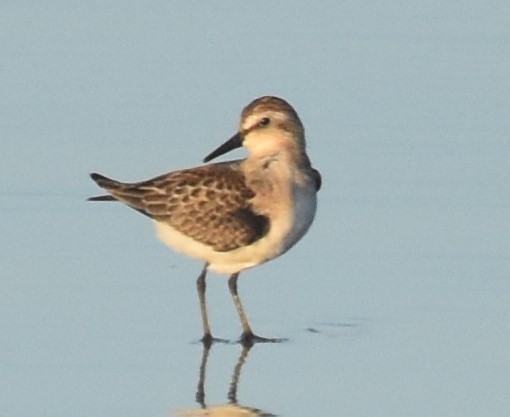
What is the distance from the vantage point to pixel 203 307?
38.4 feet

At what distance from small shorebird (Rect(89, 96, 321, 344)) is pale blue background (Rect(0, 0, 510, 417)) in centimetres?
31

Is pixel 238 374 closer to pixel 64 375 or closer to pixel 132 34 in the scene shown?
pixel 64 375

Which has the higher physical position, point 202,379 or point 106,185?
point 106,185

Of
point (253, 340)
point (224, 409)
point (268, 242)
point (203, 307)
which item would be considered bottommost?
point (224, 409)

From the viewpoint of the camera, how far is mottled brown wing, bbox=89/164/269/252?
1195 centimetres

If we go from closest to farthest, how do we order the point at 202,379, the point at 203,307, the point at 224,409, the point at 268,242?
the point at 224,409 → the point at 202,379 → the point at 203,307 → the point at 268,242

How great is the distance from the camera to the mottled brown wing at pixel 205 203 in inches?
470

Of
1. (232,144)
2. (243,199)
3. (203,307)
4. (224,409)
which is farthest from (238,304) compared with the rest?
(224,409)

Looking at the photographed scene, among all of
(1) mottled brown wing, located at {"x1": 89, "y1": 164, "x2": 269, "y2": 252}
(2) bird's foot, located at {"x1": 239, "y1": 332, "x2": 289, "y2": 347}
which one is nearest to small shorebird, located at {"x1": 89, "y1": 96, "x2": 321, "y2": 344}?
(1) mottled brown wing, located at {"x1": 89, "y1": 164, "x2": 269, "y2": 252}

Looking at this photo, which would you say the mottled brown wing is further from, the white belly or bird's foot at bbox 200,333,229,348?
bird's foot at bbox 200,333,229,348

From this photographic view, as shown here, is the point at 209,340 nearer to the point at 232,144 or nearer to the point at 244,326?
the point at 244,326

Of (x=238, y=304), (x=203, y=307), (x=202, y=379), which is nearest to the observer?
(x=202, y=379)

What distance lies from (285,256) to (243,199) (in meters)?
0.97

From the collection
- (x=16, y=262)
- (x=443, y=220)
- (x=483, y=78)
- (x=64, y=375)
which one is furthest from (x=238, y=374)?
(x=483, y=78)
